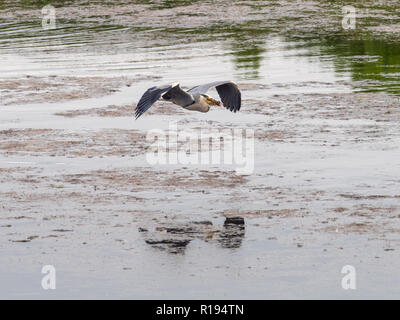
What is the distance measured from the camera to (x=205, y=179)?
16.1 metres

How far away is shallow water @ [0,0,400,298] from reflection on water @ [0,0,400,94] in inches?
6.4

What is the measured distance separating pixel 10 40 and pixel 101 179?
2130cm

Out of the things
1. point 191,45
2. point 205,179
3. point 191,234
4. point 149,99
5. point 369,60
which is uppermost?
point 191,45

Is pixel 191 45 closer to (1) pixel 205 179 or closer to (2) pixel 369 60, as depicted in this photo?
(2) pixel 369 60

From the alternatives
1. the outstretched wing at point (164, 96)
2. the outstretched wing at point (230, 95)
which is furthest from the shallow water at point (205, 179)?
the outstretched wing at point (164, 96)

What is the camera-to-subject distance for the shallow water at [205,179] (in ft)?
38.2

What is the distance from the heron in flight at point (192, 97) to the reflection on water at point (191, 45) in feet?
26.0

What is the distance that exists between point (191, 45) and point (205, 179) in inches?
715

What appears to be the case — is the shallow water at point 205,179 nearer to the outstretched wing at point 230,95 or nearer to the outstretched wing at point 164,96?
the outstretched wing at point 230,95

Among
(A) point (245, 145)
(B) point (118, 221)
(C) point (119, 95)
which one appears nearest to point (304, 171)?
(A) point (245, 145)

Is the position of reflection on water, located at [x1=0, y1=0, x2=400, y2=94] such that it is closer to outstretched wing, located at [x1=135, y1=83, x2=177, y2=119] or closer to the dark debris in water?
outstretched wing, located at [x1=135, y1=83, x2=177, y2=119]

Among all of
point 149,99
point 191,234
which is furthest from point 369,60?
point 191,234

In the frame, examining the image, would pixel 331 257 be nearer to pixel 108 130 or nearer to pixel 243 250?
pixel 243 250

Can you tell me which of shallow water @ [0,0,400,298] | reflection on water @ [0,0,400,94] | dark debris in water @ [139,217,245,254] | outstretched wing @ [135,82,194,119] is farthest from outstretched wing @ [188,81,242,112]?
reflection on water @ [0,0,400,94]
